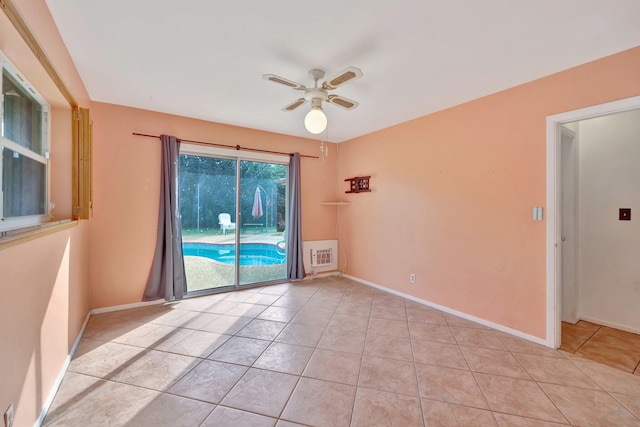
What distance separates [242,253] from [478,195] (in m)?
3.29

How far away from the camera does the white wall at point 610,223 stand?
2.66m

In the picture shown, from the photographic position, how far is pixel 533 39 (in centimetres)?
186

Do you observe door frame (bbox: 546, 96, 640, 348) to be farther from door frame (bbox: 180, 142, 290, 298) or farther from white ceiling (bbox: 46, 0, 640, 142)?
door frame (bbox: 180, 142, 290, 298)

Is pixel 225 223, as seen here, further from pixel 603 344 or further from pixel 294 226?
pixel 603 344

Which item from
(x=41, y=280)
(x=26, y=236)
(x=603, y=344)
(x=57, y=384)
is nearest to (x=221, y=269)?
(x=57, y=384)

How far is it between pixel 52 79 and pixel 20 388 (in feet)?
6.15

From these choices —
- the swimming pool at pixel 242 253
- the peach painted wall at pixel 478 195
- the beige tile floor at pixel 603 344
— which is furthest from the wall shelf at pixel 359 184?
the beige tile floor at pixel 603 344

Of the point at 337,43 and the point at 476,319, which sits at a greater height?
the point at 337,43

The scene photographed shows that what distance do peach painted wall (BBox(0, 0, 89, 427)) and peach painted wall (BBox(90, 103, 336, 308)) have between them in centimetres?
65

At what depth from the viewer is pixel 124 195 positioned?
3.16m

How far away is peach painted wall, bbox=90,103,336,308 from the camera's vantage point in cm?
303

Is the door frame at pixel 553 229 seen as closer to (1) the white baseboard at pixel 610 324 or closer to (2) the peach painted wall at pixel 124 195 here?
(1) the white baseboard at pixel 610 324

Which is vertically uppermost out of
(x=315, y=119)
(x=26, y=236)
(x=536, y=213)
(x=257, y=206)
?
(x=315, y=119)

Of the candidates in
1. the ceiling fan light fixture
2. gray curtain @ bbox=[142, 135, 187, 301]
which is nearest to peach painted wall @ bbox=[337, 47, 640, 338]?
the ceiling fan light fixture
